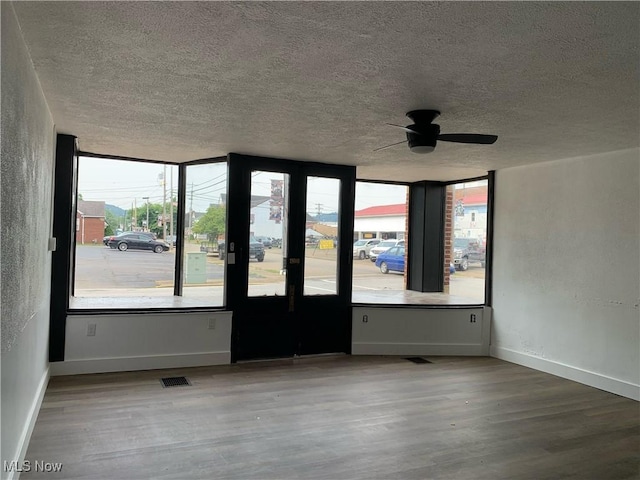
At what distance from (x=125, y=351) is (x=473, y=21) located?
14.0 feet

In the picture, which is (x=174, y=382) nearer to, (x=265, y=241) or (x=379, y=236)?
(x=265, y=241)

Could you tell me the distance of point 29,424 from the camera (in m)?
3.10

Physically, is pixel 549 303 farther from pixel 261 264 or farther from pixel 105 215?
pixel 105 215

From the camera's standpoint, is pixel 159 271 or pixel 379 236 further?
pixel 379 236

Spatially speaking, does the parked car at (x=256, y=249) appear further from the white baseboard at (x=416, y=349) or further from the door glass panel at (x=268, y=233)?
the white baseboard at (x=416, y=349)

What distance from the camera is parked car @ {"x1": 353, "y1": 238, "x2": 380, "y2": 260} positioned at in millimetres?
6134

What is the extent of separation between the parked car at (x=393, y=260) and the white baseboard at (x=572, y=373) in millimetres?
1763

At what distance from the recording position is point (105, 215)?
5.27 metres

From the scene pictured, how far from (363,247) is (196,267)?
7.13 feet

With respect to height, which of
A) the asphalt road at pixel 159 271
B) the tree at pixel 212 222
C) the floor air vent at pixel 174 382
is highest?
the tree at pixel 212 222

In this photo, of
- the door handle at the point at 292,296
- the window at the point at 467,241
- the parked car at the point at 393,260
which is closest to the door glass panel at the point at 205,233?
the door handle at the point at 292,296

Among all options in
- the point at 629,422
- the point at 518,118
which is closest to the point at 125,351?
the point at 518,118

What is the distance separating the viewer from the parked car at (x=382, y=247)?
6771mm

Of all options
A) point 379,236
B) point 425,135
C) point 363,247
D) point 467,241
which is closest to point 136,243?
point 363,247
